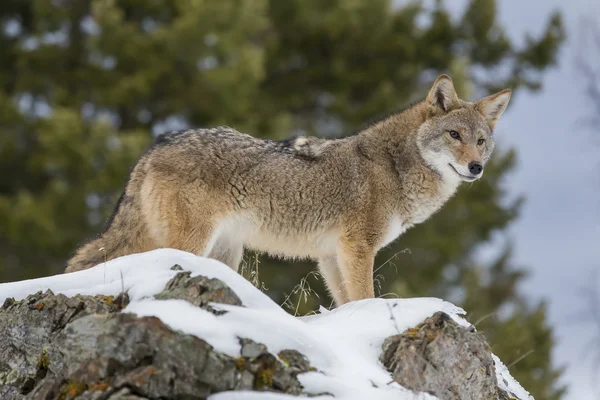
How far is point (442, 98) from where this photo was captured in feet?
29.1

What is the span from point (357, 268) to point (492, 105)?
2.43 meters

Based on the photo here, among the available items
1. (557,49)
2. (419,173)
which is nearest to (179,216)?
(419,173)

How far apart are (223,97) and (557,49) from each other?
11.0m

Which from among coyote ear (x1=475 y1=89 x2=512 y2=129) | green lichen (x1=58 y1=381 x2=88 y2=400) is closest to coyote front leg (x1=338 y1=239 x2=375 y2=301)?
coyote ear (x1=475 y1=89 x2=512 y2=129)

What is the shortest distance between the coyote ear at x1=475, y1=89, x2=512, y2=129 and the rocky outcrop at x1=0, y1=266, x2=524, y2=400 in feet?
11.0

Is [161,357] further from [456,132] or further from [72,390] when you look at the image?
[456,132]

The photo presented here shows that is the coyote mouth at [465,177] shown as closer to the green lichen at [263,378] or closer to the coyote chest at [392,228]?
the coyote chest at [392,228]

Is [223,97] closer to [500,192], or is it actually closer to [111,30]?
[111,30]

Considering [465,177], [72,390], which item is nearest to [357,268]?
[465,177]

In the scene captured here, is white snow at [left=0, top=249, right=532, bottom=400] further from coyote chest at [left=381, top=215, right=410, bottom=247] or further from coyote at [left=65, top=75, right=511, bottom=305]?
coyote chest at [left=381, top=215, right=410, bottom=247]

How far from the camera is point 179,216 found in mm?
7730

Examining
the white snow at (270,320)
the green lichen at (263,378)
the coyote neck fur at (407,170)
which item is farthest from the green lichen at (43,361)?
the coyote neck fur at (407,170)

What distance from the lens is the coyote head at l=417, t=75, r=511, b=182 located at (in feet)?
27.8

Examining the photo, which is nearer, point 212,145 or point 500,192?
point 212,145
